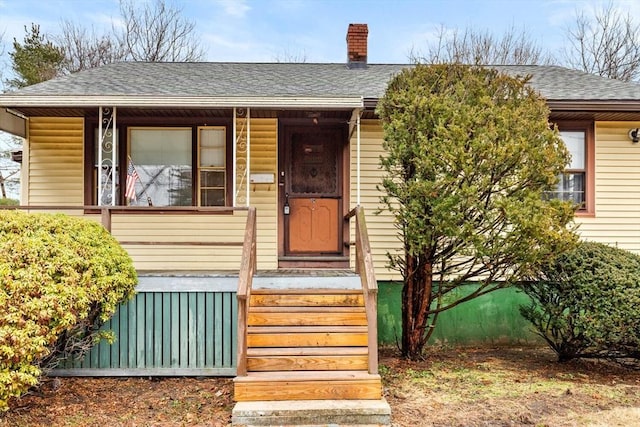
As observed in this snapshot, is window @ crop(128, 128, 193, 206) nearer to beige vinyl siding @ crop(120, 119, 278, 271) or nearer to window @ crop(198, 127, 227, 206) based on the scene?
window @ crop(198, 127, 227, 206)

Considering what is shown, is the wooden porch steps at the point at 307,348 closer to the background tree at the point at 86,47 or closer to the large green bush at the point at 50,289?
the large green bush at the point at 50,289

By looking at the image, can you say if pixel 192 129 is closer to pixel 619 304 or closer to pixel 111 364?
pixel 111 364

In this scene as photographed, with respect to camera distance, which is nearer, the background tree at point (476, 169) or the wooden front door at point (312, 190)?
the background tree at point (476, 169)

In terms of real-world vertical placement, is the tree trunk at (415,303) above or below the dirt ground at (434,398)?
above

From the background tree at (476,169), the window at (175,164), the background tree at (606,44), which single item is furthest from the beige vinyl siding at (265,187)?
the background tree at (606,44)

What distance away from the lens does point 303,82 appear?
299 inches

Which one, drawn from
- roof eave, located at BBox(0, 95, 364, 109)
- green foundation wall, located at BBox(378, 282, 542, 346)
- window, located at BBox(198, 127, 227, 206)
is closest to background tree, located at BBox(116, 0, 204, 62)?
window, located at BBox(198, 127, 227, 206)

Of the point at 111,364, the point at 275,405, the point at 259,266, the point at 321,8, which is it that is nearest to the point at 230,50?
the point at 321,8

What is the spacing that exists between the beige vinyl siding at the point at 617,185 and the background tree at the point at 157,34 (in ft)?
58.6

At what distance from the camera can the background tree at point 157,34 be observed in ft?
67.6

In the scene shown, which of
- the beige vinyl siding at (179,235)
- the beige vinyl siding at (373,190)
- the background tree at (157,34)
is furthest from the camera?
the background tree at (157,34)

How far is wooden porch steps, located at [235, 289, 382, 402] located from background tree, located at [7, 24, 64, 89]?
1673 cm

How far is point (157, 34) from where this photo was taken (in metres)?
20.9

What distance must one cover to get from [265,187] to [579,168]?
503cm
